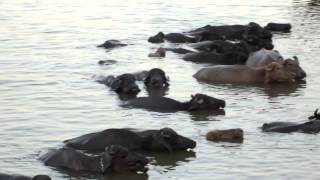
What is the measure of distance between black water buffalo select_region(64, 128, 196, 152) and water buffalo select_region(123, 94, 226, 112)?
258cm

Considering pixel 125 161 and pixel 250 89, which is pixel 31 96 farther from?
pixel 125 161

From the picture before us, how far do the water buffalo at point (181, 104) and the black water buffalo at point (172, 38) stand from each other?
26.2 ft

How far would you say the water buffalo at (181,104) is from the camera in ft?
47.8

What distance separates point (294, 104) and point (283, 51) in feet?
20.0

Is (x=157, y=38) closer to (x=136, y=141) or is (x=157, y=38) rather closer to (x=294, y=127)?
(x=294, y=127)

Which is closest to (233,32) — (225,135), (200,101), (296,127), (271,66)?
(271,66)

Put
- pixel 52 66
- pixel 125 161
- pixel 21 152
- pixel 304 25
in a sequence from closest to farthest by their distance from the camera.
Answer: pixel 125 161, pixel 21 152, pixel 52 66, pixel 304 25

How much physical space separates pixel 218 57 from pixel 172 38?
3.58m

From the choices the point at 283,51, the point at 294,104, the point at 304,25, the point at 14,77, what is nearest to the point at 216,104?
the point at 294,104

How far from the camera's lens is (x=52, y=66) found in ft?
63.3

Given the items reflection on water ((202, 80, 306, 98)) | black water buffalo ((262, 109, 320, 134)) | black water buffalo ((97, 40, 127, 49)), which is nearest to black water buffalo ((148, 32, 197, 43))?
black water buffalo ((97, 40, 127, 49))

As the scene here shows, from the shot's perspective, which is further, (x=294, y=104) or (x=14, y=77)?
(x=14, y=77)

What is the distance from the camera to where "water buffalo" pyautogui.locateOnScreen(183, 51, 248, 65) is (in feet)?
63.6

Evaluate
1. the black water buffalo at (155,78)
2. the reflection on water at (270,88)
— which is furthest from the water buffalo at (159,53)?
the black water buffalo at (155,78)
